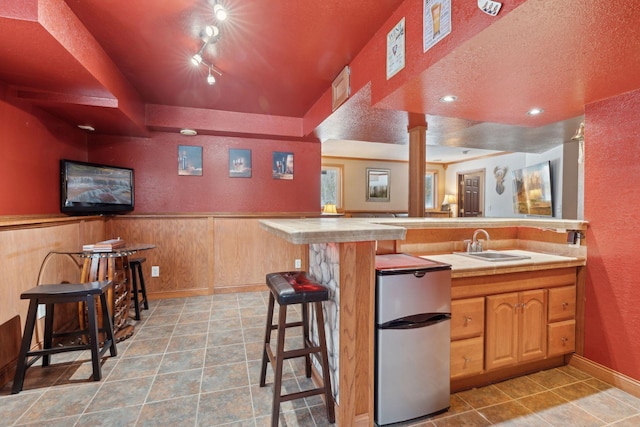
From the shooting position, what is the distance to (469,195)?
8.07m

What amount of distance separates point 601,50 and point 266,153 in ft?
11.2

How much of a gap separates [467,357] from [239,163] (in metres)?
3.37

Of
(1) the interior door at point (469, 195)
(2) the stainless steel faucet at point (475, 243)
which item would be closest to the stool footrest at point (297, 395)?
(2) the stainless steel faucet at point (475, 243)

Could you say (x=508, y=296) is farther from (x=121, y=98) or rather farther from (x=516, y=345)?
(x=121, y=98)

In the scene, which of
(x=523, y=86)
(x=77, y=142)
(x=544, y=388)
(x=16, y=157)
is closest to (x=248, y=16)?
(x=523, y=86)

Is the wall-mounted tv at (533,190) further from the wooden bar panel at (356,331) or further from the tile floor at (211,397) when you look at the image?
the wooden bar panel at (356,331)

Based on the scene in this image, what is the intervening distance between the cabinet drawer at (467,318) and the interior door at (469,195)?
7016mm

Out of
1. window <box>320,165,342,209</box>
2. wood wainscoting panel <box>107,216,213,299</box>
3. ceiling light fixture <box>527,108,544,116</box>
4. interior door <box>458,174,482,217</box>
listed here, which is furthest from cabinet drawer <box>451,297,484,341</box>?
interior door <box>458,174,482,217</box>

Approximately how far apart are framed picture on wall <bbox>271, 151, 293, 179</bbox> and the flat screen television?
1.76 m

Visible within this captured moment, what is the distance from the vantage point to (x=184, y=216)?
3.76m

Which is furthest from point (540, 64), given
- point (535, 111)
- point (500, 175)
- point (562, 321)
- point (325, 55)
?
point (500, 175)

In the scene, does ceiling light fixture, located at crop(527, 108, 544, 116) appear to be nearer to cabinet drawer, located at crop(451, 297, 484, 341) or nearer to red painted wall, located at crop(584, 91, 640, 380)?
red painted wall, located at crop(584, 91, 640, 380)

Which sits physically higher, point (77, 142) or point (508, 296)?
point (77, 142)

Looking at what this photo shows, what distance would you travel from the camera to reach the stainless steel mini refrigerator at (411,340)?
1.51 m
